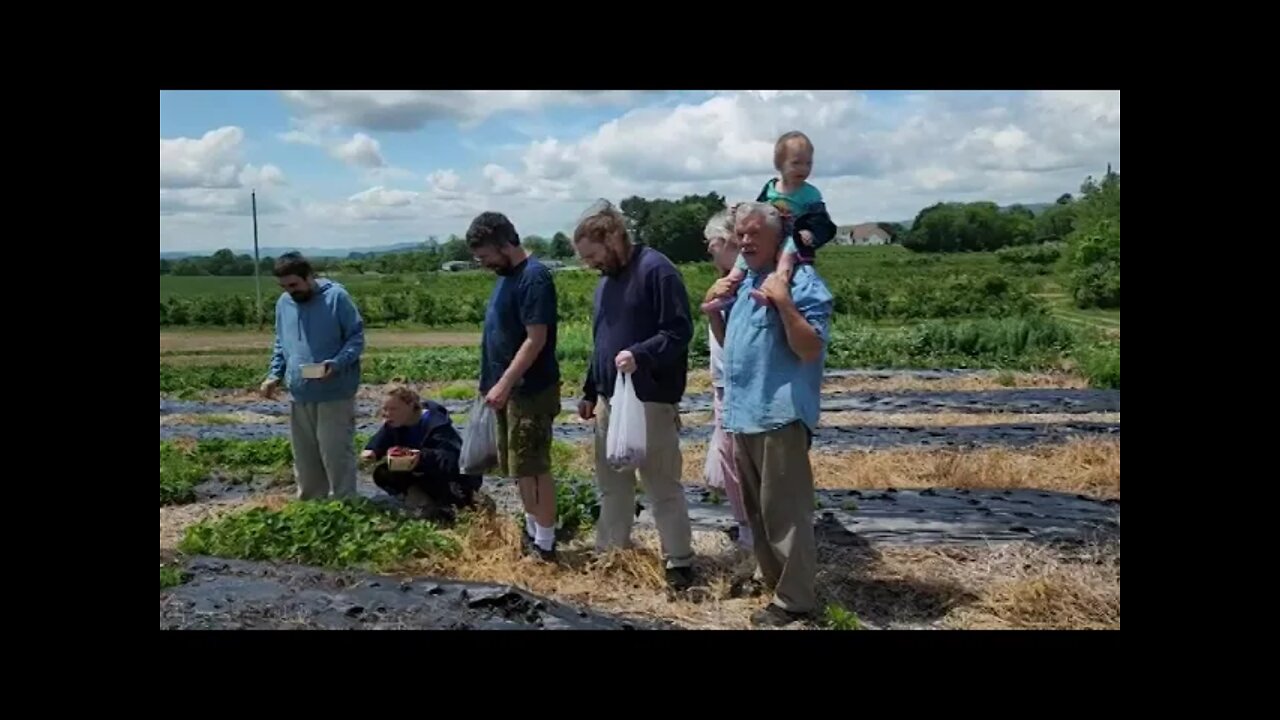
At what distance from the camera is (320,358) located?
541cm

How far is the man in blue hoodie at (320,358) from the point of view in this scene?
5.37m

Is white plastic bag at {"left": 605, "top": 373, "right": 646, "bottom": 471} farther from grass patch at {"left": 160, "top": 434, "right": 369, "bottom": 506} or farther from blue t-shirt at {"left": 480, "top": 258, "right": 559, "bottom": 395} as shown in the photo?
grass patch at {"left": 160, "top": 434, "right": 369, "bottom": 506}

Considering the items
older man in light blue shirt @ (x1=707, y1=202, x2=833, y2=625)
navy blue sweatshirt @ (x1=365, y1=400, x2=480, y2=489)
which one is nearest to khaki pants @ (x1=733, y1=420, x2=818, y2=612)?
older man in light blue shirt @ (x1=707, y1=202, x2=833, y2=625)

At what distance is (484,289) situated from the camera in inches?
744

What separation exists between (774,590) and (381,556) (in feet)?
6.09

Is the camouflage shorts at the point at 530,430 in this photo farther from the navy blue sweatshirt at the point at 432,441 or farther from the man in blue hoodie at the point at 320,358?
the man in blue hoodie at the point at 320,358

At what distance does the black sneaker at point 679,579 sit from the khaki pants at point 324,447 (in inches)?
79.4

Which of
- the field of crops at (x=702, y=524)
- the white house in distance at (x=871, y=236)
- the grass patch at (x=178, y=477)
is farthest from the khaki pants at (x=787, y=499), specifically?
the white house in distance at (x=871, y=236)

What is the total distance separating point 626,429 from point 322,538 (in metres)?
1.72

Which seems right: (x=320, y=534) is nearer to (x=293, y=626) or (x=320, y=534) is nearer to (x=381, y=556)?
(x=381, y=556)

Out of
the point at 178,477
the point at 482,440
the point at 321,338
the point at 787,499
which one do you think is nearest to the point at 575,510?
the point at 482,440

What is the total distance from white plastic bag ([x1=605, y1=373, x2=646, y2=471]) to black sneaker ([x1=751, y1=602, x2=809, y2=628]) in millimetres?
824

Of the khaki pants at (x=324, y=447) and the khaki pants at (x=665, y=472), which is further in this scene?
the khaki pants at (x=324, y=447)

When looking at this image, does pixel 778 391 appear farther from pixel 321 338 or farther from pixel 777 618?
pixel 321 338
